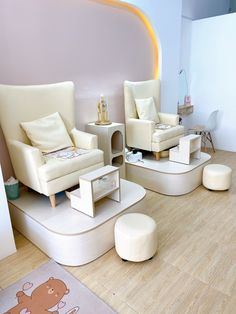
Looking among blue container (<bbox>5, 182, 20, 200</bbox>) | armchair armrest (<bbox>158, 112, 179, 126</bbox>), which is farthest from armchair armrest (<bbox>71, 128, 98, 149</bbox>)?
armchair armrest (<bbox>158, 112, 179, 126</bbox>)

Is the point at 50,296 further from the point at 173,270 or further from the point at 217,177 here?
the point at 217,177

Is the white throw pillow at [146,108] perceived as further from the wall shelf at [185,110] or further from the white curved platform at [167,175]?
the wall shelf at [185,110]

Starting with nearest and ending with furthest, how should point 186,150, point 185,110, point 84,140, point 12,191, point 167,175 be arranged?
1. point 12,191
2. point 84,140
3. point 167,175
4. point 186,150
5. point 185,110

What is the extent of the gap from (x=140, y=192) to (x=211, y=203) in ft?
2.75

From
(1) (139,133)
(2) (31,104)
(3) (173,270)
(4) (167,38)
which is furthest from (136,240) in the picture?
(4) (167,38)

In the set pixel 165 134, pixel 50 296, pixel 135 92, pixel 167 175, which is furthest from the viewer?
pixel 135 92

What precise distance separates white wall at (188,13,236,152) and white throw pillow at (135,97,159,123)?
55.2 inches

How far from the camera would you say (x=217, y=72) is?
3.98 metres

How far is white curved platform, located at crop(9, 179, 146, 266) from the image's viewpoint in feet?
5.51

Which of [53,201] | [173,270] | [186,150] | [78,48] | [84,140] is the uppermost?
[78,48]

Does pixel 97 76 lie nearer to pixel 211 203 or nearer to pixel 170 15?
pixel 170 15

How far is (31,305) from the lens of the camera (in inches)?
56.1

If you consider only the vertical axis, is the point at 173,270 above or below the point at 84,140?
below

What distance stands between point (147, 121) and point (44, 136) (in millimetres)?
1292
